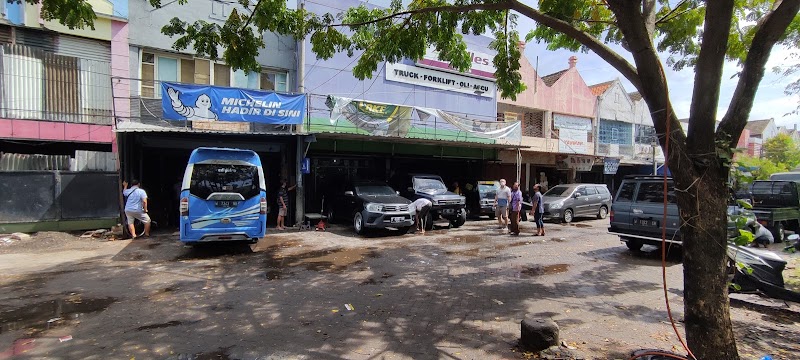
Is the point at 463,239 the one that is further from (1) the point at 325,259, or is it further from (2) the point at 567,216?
(2) the point at 567,216

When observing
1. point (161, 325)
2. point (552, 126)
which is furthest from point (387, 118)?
point (552, 126)

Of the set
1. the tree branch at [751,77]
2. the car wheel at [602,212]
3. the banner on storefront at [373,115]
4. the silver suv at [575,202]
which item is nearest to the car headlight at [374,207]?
the banner on storefront at [373,115]

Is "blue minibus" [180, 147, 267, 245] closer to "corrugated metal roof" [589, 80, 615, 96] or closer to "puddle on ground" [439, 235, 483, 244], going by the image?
"puddle on ground" [439, 235, 483, 244]

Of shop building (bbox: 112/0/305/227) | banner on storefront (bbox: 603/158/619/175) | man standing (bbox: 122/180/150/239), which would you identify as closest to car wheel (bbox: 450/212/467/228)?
shop building (bbox: 112/0/305/227)

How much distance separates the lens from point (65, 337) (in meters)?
4.63

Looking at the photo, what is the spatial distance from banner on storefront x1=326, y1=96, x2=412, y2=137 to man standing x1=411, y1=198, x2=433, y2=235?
3227 mm

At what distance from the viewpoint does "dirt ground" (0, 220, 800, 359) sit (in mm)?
4453

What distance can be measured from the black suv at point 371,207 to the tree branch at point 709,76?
29.7 ft

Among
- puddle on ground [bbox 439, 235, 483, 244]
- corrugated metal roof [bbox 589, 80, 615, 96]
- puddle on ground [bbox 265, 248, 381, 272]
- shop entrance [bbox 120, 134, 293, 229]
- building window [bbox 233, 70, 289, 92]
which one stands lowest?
puddle on ground [bbox 439, 235, 483, 244]

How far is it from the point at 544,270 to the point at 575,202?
10.1 meters

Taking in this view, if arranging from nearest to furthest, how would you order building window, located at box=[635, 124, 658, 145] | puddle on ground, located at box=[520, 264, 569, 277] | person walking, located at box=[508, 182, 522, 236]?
puddle on ground, located at box=[520, 264, 569, 277], person walking, located at box=[508, 182, 522, 236], building window, located at box=[635, 124, 658, 145]

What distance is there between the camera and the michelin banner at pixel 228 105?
454 inches

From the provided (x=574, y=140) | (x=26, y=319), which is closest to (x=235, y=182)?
(x=26, y=319)

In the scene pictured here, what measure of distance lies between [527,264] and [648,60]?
19.0 feet
